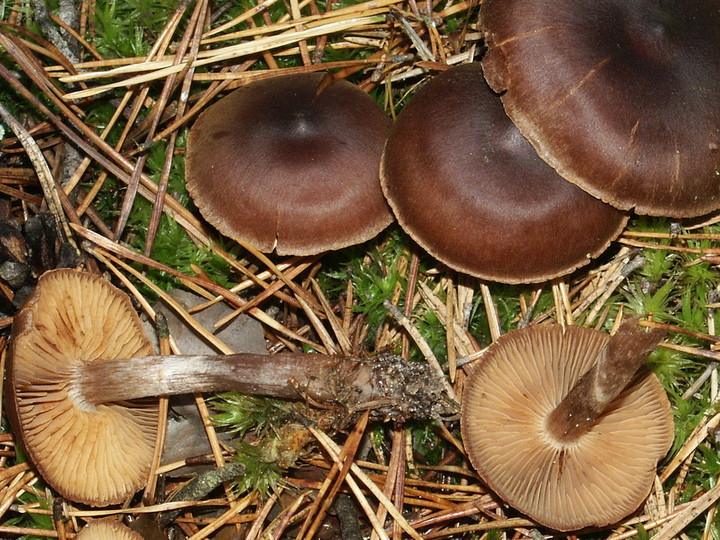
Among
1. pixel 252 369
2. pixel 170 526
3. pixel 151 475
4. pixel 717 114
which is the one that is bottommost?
pixel 170 526

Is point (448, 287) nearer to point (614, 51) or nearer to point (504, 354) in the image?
point (504, 354)

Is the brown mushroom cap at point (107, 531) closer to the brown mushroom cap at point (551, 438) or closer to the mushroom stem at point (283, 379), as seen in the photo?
the mushroom stem at point (283, 379)

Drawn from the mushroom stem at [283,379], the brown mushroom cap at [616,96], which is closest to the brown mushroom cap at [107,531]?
the mushroom stem at [283,379]

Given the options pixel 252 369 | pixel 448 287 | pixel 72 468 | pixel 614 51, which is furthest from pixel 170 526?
pixel 614 51

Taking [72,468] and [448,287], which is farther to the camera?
[448,287]

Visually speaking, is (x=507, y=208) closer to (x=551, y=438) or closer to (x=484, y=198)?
(x=484, y=198)

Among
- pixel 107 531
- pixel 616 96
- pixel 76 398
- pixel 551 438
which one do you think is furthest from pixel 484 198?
pixel 107 531
